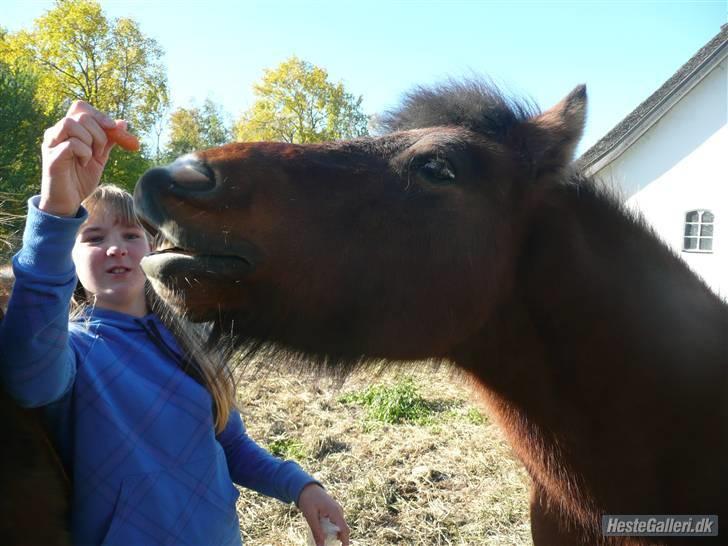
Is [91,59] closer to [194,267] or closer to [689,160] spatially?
[689,160]

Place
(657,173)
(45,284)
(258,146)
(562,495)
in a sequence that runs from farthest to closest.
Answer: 1. (657,173)
2. (562,495)
3. (258,146)
4. (45,284)

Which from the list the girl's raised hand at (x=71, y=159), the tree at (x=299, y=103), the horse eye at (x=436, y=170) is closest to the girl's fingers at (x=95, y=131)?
the girl's raised hand at (x=71, y=159)

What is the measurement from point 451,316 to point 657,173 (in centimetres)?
1670

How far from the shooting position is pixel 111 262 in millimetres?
2107

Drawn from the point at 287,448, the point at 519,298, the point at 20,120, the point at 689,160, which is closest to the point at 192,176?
the point at 519,298

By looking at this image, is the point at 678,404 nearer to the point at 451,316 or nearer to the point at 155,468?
the point at 451,316

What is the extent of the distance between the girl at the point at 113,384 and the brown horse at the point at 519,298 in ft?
1.34

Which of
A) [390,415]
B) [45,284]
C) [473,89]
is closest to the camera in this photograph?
[45,284]

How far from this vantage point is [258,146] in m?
1.79

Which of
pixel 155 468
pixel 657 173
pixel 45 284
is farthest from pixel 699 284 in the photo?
pixel 657 173

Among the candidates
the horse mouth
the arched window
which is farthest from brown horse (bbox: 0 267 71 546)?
the arched window

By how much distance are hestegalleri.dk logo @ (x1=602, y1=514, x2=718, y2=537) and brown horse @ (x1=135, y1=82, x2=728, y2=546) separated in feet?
0.09

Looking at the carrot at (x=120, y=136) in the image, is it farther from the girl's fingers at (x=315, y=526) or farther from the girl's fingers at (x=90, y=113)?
the girl's fingers at (x=315, y=526)

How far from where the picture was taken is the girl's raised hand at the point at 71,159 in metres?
1.43
